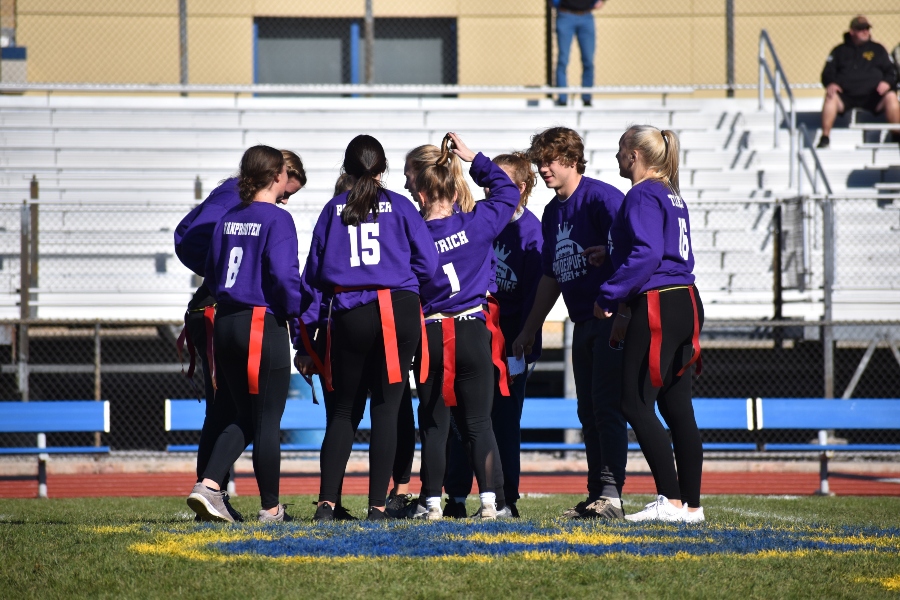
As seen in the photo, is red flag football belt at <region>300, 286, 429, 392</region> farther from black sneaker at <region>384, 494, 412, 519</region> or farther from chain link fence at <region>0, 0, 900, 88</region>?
chain link fence at <region>0, 0, 900, 88</region>

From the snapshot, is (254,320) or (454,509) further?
(454,509)

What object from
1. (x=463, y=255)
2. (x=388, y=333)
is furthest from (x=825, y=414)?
(x=388, y=333)

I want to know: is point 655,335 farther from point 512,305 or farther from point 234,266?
point 234,266

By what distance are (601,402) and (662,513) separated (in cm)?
58

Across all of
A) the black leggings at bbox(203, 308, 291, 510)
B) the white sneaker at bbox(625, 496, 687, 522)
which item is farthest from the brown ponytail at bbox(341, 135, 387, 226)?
the white sneaker at bbox(625, 496, 687, 522)

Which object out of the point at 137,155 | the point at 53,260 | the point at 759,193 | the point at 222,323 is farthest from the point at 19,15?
the point at 222,323

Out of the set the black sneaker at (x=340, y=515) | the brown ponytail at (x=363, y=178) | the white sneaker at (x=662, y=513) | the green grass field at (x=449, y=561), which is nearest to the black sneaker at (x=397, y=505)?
the black sneaker at (x=340, y=515)

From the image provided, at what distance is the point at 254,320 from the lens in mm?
4766

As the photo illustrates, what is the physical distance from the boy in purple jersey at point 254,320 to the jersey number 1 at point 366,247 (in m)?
0.27

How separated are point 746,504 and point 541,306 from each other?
3.10m

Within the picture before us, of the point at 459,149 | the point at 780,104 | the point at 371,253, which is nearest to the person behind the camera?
the point at 371,253

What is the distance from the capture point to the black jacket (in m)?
13.9

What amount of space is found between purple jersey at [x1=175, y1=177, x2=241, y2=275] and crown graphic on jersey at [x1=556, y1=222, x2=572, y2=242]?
1.57 metres

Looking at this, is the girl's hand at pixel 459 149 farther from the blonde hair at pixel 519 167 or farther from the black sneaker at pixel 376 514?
the black sneaker at pixel 376 514
